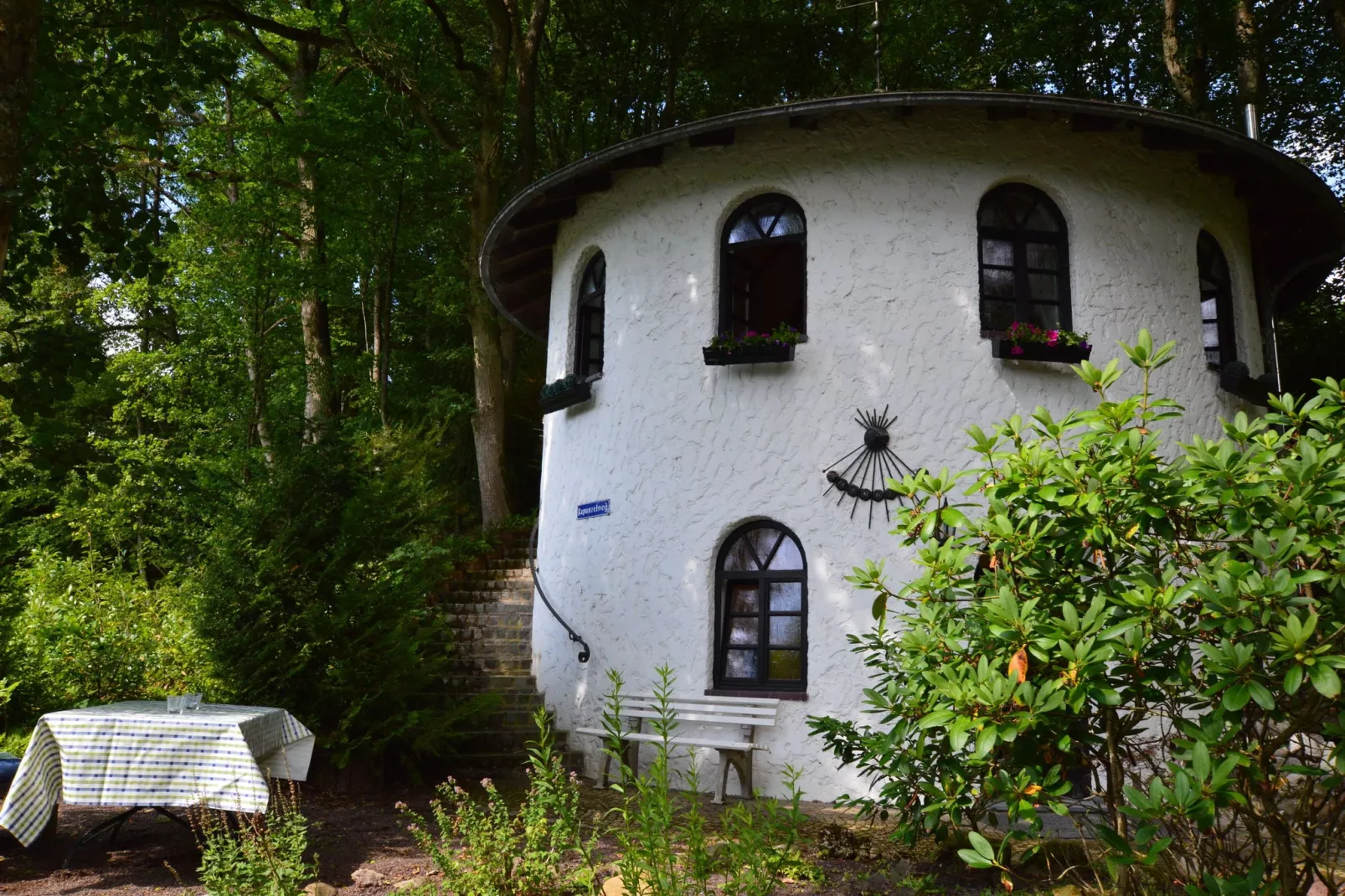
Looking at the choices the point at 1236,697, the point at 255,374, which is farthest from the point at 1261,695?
the point at 255,374

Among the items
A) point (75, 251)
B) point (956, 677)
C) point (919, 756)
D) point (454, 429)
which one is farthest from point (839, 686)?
point (454, 429)

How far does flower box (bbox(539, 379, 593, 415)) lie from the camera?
1109 cm

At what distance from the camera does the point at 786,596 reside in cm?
944

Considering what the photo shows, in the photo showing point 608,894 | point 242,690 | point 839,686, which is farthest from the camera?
point 839,686

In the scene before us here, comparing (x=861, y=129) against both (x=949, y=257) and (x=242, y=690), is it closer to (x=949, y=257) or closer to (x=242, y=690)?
(x=949, y=257)

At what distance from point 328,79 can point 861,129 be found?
40.8 ft

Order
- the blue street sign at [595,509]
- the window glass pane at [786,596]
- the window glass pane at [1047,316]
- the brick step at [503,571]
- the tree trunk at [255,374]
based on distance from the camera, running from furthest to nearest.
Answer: the tree trunk at [255,374] < the brick step at [503,571] < the blue street sign at [595,509] < the window glass pane at [1047,316] < the window glass pane at [786,596]

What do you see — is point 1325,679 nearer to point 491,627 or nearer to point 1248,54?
point 491,627

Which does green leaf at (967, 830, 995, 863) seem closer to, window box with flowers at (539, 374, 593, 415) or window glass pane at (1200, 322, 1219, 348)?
window box with flowers at (539, 374, 593, 415)

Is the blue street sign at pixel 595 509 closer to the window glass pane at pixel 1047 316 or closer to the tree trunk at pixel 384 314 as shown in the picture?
the window glass pane at pixel 1047 316

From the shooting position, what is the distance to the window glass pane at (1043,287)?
9.73 m

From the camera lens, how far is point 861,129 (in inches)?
382

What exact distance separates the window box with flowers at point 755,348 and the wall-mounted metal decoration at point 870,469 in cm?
93

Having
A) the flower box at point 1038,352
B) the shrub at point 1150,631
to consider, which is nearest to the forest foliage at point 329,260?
the shrub at point 1150,631
